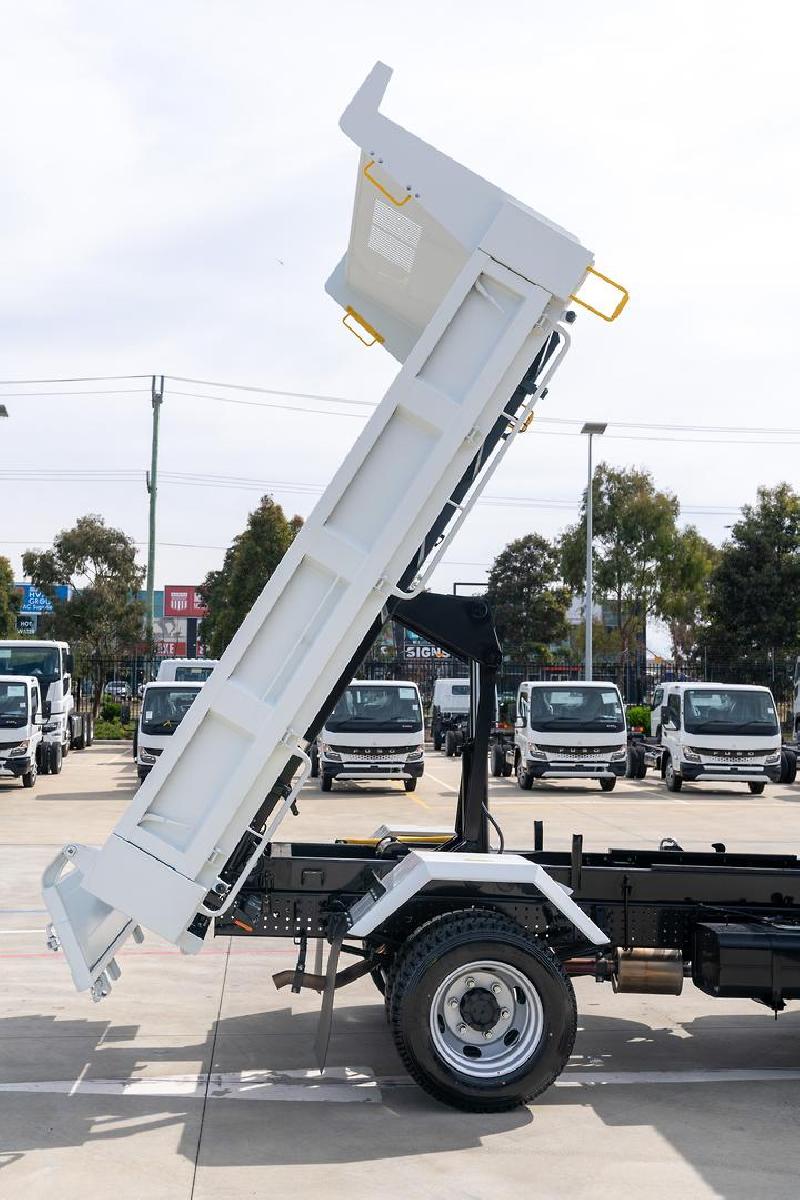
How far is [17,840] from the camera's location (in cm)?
1575

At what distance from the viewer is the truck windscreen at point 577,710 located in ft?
79.4

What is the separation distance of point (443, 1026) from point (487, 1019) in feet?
0.68

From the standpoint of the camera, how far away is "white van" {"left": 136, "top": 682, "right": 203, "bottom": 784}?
22.3m

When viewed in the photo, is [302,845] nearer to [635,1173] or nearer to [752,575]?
[635,1173]

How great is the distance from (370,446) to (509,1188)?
3.19m

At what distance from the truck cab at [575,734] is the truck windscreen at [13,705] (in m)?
9.11

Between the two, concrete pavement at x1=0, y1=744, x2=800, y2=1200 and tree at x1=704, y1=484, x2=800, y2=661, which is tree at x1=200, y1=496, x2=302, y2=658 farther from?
concrete pavement at x1=0, y1=744, x2=800, y2=1200

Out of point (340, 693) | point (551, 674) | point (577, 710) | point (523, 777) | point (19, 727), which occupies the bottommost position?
point (523, 777)

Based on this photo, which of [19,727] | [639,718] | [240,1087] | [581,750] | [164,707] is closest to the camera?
[240,1087]

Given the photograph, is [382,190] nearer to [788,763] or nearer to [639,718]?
[788,763]

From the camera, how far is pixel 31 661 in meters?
27.0

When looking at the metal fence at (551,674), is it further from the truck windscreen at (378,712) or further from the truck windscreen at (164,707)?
the truck windscreen at (378,712)

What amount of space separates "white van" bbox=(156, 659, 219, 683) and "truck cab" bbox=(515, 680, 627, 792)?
7.47 metres

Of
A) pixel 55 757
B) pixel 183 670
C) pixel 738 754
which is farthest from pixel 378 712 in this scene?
pixel 183 670
